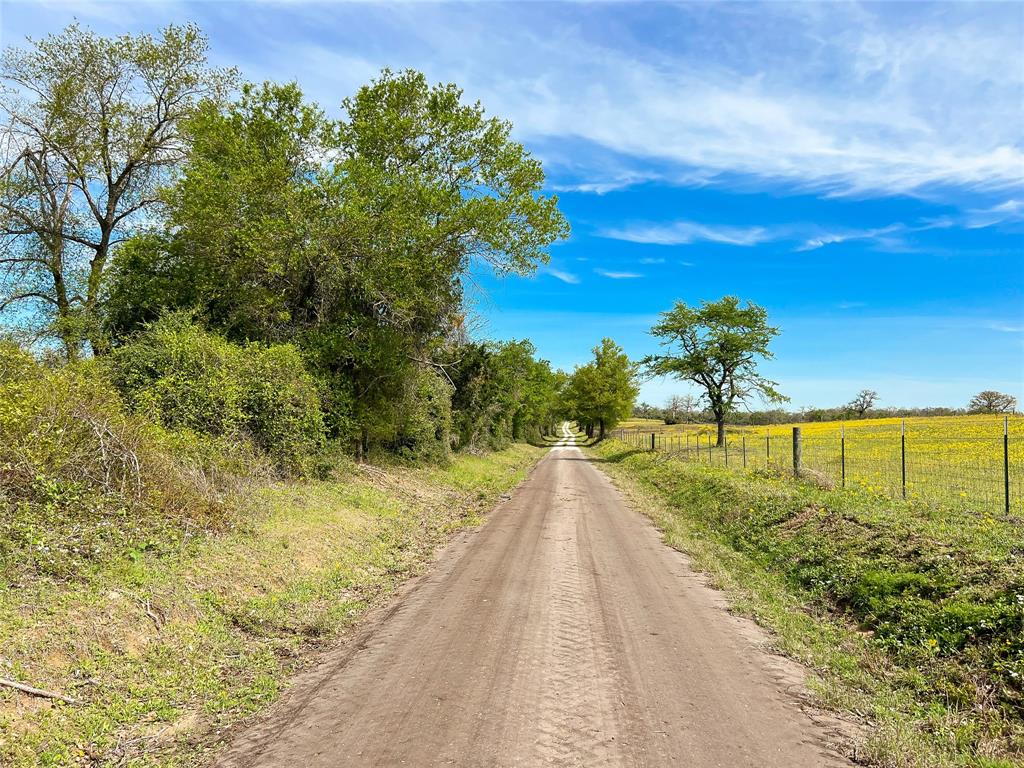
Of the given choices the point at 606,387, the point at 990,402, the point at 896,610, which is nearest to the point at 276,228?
the point at 896,610

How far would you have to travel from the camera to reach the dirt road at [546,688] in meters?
3.74

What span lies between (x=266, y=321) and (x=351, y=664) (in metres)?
13.0

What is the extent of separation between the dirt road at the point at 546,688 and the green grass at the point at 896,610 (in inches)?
21.8

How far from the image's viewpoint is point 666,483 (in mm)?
20672

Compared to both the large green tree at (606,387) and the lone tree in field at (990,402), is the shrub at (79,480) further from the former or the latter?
the lone tree in field at (990,402)

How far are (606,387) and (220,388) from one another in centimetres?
4093

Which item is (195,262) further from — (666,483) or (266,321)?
(666,483)

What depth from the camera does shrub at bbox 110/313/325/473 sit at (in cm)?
1055

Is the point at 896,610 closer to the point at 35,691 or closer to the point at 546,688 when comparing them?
the point at 546,688

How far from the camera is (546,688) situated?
461 centimetres

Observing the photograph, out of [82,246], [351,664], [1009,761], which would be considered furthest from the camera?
[82,246]

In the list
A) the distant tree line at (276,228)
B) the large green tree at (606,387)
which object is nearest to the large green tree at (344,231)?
the distant tree line at (276,228)

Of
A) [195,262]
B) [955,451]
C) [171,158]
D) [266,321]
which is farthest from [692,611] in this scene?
[171,158]

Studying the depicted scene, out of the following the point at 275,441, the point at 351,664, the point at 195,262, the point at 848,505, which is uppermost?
the point at 195,262
